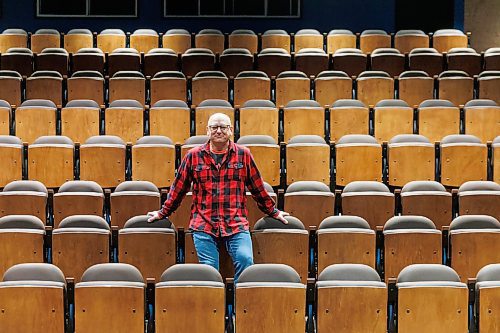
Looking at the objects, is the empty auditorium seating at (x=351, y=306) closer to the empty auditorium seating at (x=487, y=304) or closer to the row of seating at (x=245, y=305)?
the row of seating at (x=245, y=305)

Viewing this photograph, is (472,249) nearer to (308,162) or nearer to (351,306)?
(351,306)

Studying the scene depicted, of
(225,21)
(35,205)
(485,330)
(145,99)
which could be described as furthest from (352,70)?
(485,330)

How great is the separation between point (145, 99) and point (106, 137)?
64 centimetres

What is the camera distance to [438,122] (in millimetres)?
3232

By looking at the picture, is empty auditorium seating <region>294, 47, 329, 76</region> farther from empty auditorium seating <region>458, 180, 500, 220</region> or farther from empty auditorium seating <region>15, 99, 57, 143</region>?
empty auditorium seating <region>458, 180, 500, 220</region>

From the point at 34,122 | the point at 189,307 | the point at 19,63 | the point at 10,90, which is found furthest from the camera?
the point at 19,63

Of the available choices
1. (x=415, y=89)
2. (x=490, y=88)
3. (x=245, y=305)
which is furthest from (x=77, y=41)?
(x=245, y=305)

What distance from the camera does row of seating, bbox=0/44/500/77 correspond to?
12.8 ft

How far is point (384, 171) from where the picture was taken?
2961 millimetres

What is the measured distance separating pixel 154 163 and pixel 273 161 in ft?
1.14

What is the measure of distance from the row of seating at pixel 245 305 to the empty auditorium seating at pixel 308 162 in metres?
0.91

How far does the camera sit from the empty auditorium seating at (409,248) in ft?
7.52

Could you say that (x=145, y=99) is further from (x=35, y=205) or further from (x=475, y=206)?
(x=475, y=206)

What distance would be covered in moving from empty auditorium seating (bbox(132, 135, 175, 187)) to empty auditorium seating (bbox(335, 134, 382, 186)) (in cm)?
49
